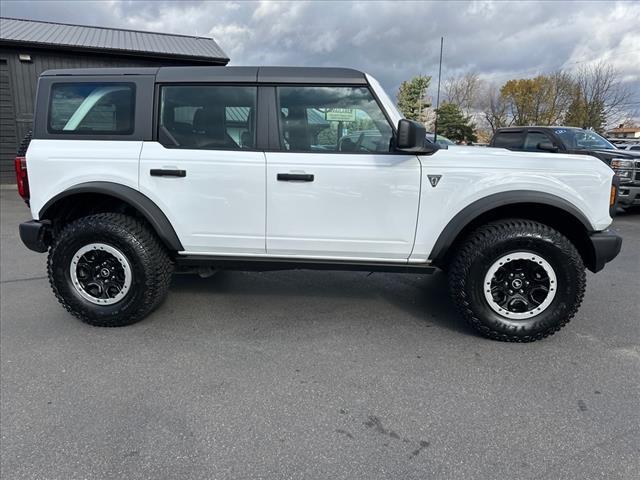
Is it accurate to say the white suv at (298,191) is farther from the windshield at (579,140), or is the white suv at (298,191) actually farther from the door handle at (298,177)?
the windshield at (579,140)

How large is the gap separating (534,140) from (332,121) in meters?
7.49

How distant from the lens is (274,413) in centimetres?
238

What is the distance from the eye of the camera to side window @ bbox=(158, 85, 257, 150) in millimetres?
3178

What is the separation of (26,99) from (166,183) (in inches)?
459

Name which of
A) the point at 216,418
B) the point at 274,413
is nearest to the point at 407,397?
the point at 274,413

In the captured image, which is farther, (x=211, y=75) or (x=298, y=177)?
(x=211, y=75)

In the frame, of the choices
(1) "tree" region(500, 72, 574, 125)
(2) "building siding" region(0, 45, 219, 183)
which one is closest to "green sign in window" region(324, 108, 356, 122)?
(2) "building siding" region(0, 45, 219, 183)

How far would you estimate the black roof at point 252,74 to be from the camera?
3.13m

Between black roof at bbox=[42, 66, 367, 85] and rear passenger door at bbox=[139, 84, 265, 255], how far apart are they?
0.06 m

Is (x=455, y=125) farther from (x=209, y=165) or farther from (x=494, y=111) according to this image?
(x=209, y=165)

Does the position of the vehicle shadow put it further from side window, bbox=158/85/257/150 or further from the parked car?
the parked car

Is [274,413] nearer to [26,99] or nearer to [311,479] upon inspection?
[311,479]

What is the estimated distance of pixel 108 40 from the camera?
42.9ft

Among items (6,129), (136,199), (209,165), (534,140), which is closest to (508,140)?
(534,140)
